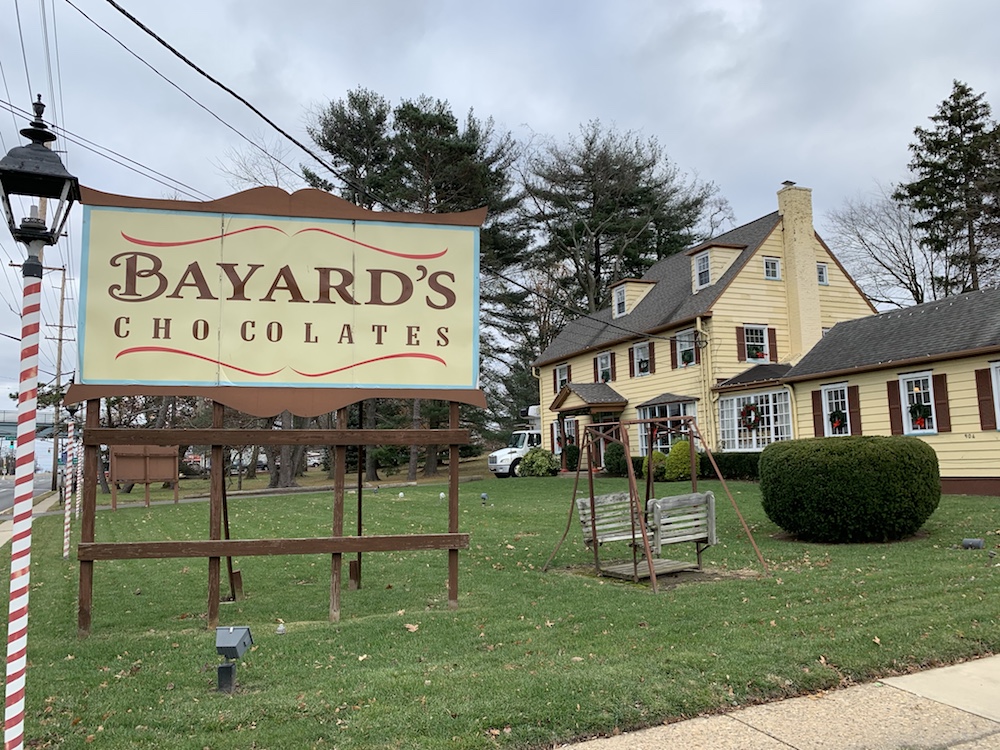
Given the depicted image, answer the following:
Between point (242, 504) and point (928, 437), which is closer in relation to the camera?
point (928, 437)

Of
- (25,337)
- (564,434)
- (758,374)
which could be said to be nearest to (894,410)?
(758,374)

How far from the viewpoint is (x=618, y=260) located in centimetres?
4203

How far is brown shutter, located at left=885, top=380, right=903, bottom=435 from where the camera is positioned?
18323 mm

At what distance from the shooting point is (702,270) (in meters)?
27.1

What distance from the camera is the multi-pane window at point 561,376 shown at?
34531 mm

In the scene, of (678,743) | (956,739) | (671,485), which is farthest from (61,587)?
(671,485)

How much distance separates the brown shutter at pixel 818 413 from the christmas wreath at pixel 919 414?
2783 mm

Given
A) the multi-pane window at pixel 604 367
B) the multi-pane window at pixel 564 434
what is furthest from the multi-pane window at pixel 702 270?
the multi-pane window at pixel 564 434

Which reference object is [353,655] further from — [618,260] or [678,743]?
[618,260]

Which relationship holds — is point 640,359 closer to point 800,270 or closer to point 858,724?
point 800,270

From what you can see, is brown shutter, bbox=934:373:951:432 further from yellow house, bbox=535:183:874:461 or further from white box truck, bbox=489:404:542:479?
white box truck, bbox=489:404:542:479

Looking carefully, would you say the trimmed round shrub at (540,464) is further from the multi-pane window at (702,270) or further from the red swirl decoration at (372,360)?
the red swirl decoration at (372,360)

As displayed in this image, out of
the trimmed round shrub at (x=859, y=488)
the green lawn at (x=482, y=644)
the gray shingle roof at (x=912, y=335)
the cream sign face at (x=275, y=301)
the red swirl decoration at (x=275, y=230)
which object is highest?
the gray shingle roof at (x=912, y=335)

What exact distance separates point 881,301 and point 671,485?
20628 millimetres
